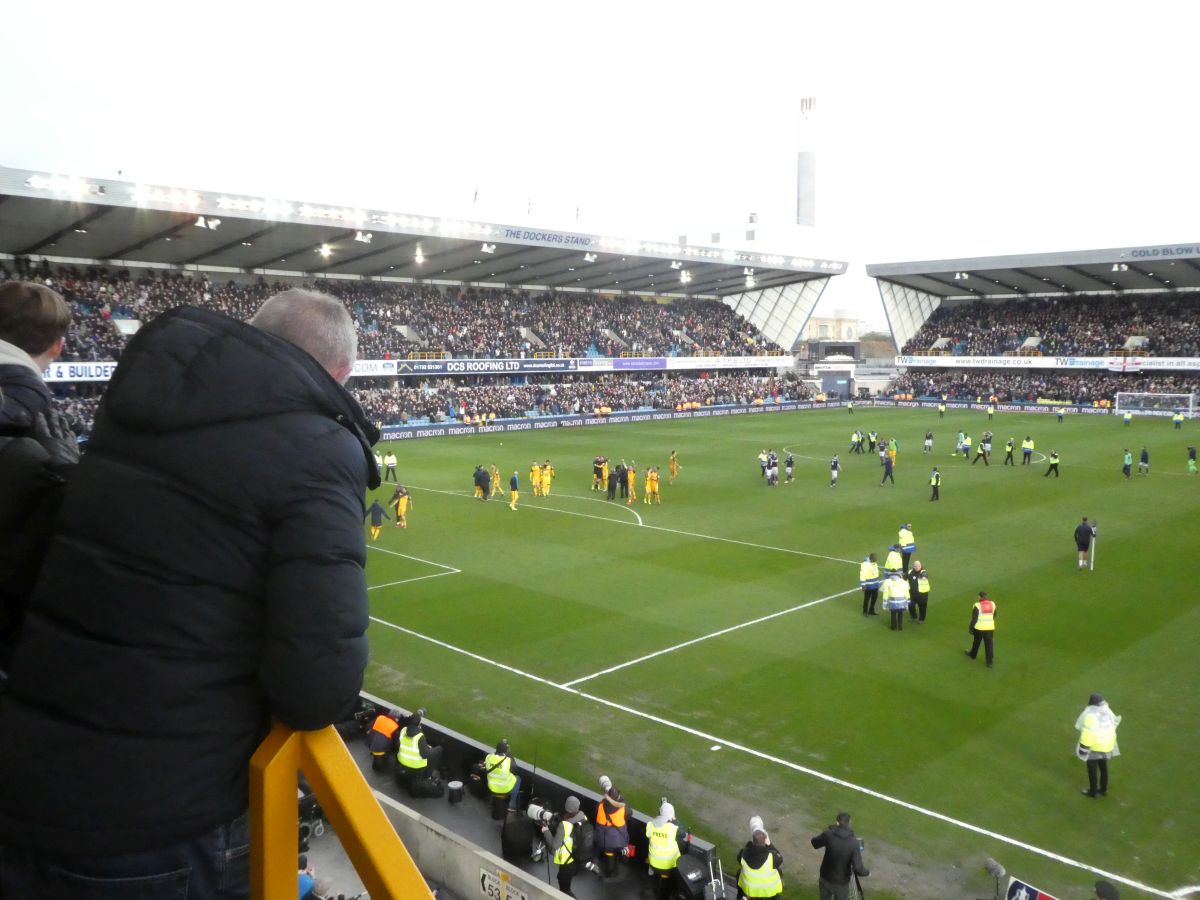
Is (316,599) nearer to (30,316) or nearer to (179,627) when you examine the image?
(179,627)

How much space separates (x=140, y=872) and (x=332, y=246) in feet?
184

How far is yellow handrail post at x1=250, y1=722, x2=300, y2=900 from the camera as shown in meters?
1.93

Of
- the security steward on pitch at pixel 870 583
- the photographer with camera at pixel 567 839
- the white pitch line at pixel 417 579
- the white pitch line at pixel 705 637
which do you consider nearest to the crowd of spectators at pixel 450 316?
the white pitch line at pixel 417 579

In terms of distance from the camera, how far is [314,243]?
5347 centimetres

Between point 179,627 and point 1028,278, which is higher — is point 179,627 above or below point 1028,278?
below

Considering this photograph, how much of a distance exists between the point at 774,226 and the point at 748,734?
248 ft

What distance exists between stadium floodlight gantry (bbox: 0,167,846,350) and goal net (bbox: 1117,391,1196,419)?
83.6ft

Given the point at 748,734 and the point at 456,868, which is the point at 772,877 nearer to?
the point at 456,868

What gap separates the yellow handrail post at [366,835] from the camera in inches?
71.2

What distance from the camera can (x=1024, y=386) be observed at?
77750 mm

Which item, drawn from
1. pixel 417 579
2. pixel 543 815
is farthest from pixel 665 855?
pixel 417 579

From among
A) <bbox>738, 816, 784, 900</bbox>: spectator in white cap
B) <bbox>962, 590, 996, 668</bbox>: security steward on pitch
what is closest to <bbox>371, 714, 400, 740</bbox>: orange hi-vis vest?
<bbox>738, 816, 784, 900</bbox>: spectator in white cap

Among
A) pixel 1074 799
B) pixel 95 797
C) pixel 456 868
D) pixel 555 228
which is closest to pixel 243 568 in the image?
pixel 95 797

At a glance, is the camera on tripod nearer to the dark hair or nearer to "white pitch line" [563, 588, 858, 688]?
"white pitch line" [563, 588, 858, 688]
